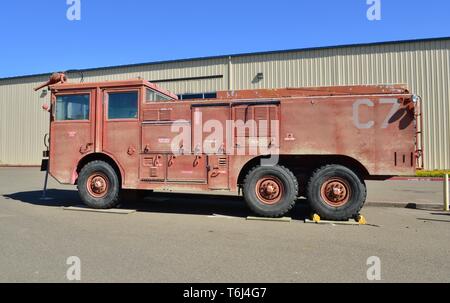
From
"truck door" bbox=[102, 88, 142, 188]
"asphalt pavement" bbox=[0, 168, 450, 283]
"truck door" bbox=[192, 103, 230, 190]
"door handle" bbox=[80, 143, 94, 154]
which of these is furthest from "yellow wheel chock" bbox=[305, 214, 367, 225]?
"door handle" bbox=[80, 143, 94, 154]

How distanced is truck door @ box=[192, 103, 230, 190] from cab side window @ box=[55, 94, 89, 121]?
2891 mm

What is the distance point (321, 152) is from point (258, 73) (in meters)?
15.4

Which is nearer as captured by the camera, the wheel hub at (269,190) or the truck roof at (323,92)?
the truck roof at (323,92)

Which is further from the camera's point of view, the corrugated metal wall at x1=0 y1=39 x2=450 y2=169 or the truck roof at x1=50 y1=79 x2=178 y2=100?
the corrugated metal wall at x1=0 y1=39 x2=450 y2=169

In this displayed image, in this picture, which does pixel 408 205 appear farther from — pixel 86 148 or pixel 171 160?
pixel 86 148

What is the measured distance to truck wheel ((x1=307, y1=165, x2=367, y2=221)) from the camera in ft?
25.3

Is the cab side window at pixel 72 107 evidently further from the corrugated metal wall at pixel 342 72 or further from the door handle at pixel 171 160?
the corrugated metal wall at pixel 342 72

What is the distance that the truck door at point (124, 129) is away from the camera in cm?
894

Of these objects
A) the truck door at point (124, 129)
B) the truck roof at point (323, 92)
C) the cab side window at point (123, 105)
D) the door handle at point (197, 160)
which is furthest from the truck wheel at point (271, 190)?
the cab side window at point (123, 105)

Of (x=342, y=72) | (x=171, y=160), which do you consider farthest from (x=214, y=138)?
(x=342, y=72)

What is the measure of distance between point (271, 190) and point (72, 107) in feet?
17.6

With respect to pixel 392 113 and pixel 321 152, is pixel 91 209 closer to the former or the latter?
pixel 321 152

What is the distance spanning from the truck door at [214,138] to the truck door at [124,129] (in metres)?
1.51

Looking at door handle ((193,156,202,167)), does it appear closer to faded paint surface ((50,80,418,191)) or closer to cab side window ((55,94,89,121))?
faded paint surface ((50,80,418,191))
